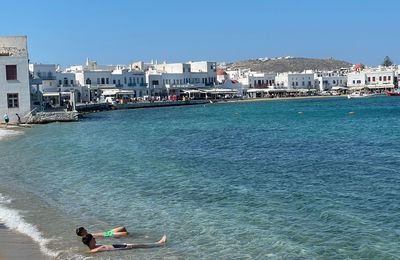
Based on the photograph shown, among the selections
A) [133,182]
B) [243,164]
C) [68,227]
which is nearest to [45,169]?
[133,182]

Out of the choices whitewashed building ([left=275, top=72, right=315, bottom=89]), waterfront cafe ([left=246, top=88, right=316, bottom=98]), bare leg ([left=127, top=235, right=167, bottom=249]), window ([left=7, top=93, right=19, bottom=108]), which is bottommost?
bare leg ([left=127, top=235, right=167, bottom=249])

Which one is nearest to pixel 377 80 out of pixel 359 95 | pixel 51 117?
pixel 359 95

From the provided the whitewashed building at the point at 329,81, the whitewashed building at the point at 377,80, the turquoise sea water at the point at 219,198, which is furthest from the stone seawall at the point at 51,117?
the whitewashed building at the point at 329,81

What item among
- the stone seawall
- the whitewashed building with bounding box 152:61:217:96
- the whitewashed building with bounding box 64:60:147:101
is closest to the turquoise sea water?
the stone seawall

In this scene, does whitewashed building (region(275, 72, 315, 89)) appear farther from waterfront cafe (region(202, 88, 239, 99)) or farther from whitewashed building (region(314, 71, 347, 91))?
waterfront cafe (region(202, 88, 239, 99))

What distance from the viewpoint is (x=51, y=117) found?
54156mm

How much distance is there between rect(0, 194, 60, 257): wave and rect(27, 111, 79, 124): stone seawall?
3744 cm

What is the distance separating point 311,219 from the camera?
42.1ft

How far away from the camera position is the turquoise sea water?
11.2 m

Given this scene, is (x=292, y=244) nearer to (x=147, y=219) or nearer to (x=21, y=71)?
(x=147, y=219)

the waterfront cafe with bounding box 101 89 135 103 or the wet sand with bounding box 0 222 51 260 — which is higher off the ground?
the waterfront cafe with bounding box 101 89 135 103

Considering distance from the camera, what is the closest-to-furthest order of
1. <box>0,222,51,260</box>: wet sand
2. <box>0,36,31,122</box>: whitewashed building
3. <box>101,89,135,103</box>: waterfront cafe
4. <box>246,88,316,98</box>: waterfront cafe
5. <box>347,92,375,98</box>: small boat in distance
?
<box>0,222,51,260</box>: wet sand → <box>0,36,31,122</box>: whitewashed building → <box>101,89,135,103</box>: waterfront cafe → <box>347,92,375,98</box>: small boat in distance → <box>246,88,316,98</box>: waterfront cafe

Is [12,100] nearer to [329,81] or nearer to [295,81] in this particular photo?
[295,81]

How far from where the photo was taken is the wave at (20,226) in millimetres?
11398
